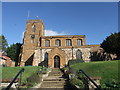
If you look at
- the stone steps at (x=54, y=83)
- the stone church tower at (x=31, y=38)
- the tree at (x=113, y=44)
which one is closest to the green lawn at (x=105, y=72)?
the stone steps at (x=54, y=83)

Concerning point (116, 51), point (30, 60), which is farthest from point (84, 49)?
point (30, 60)

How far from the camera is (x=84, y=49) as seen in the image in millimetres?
35688

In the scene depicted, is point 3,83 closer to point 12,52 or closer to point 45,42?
point 45,42

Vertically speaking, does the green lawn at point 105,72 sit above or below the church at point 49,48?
below

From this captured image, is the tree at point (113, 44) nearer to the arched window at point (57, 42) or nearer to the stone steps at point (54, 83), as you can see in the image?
the arched window at point (57, 42)

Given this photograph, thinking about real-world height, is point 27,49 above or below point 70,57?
above

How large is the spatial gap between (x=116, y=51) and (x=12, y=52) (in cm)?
4340

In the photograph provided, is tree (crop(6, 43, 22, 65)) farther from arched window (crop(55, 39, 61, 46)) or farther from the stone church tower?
arched window (crop(55, 39, 61, 46))

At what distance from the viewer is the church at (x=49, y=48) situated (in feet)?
109

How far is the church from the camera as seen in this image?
33344 mm

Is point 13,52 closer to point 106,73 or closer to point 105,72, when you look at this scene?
point 105,72

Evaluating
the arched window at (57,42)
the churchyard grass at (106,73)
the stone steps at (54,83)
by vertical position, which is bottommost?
the stone steps at (54,83)

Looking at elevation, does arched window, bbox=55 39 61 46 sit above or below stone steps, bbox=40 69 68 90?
above

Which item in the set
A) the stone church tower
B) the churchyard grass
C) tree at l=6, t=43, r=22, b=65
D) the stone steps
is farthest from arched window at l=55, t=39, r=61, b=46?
the stone steps
